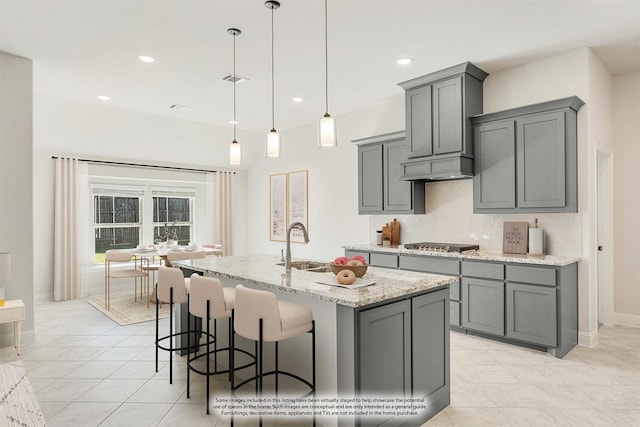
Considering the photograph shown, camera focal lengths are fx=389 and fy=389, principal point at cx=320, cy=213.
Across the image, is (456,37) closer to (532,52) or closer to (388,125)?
(532,52)

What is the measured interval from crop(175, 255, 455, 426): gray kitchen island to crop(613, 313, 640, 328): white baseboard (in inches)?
123

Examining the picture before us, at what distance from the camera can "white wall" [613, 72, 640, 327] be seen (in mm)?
4398

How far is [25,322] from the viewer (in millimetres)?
4031

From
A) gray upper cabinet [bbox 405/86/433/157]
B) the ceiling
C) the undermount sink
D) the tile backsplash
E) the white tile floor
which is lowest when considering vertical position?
the white tile floor

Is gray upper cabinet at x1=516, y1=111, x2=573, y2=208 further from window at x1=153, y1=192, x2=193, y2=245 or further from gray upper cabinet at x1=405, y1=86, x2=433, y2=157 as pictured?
window at x1=153, y1=192, x2=193, y2=245

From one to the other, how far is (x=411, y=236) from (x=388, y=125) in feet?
5.35

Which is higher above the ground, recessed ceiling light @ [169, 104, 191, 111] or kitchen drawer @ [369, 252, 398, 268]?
recessed ceiling light @ [169, 104, 191, 111]

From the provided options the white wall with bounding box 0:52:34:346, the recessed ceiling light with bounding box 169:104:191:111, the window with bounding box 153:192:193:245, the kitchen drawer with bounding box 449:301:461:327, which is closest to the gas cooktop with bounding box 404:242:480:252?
the kitchen drawer with bounding box 449:301:461:327

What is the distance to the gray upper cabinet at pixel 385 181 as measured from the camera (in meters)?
4.99

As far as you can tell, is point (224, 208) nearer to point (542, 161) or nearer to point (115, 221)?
point (115, 221)

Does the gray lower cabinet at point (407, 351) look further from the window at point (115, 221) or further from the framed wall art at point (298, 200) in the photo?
the window at point (115, 221)

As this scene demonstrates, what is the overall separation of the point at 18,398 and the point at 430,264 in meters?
3.83

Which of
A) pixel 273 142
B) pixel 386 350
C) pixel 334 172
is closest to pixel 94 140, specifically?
pixel 334 172

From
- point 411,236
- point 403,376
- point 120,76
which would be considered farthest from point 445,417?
point 120,76
